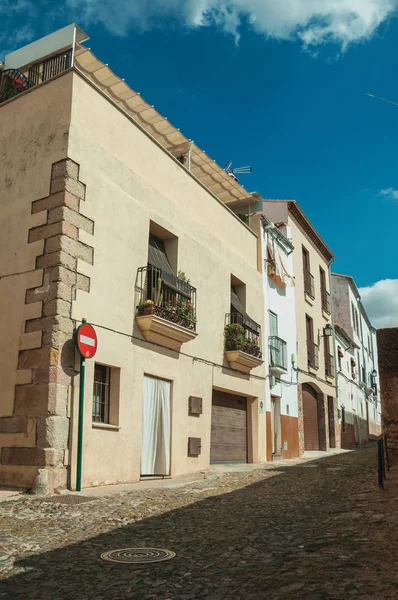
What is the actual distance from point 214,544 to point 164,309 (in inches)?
266

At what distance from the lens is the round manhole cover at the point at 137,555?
4.61 meters

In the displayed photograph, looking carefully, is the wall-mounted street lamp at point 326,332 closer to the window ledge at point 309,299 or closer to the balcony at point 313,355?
the balcony at point 313,355

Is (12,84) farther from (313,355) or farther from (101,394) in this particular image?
(313,355)

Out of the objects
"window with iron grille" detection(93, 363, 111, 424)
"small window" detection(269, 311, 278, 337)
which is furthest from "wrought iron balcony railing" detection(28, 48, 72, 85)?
"small window" detection(269, 311, 278, 337)

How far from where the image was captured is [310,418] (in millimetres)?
22188

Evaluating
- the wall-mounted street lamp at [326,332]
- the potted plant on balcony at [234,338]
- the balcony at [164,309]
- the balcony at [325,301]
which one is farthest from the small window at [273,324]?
the balcony at [325,301]

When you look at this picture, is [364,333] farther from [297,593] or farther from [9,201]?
[297,593]

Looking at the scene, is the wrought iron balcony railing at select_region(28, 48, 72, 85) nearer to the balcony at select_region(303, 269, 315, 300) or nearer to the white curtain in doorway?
the white curtain in doorway

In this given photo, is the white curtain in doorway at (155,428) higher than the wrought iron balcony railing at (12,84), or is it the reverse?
the wrought iron balcony railing at (12,84)

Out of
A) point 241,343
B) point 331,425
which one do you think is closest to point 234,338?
point 241,343

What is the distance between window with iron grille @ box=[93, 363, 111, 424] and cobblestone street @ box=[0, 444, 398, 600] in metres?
1.88

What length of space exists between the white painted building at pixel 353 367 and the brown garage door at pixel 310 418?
10.8ft

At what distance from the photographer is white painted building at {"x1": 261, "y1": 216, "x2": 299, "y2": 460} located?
17.6 m

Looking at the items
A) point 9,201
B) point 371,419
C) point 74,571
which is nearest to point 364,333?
point 371,419
